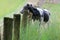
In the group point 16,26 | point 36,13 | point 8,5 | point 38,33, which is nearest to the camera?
point 16,26

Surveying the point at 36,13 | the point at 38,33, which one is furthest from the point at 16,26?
the point at 36,13

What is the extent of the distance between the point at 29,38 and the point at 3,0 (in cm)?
744

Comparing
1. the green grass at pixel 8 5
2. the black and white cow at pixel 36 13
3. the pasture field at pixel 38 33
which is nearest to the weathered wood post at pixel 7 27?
the pasture field at pixel 38 33

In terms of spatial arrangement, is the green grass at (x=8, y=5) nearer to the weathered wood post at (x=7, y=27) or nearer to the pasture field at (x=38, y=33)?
the pasture field at (x=38, y=33)

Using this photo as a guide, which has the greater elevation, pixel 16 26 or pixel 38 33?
pixel 16 26

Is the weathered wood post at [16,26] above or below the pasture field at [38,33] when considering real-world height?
above

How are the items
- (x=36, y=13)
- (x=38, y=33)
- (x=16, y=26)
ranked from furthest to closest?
(x=36, y=13), (x=38, y=33), (x=16, y=26)

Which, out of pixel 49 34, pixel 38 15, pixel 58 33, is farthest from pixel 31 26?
pixel 38 15

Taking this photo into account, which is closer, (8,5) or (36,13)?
(36,13)

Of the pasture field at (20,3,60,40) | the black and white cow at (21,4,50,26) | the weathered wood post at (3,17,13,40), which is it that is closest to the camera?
the weathered wood post at (3,17,13,40)

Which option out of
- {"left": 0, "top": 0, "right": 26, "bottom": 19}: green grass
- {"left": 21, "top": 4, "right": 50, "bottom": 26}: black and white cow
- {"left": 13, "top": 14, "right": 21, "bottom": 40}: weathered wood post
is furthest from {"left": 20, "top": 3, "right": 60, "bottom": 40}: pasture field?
{"left": 0, "top": 0, "right": 26, "bottom": 19}: green grass

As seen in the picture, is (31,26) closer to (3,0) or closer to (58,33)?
(58,33)

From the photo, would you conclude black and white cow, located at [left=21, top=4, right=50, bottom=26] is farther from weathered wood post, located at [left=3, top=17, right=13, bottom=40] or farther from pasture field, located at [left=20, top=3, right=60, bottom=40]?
weathered wood post, located at [left=3, top=17, right=13, bottom=40]

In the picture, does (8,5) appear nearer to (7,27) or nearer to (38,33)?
(38,33)
